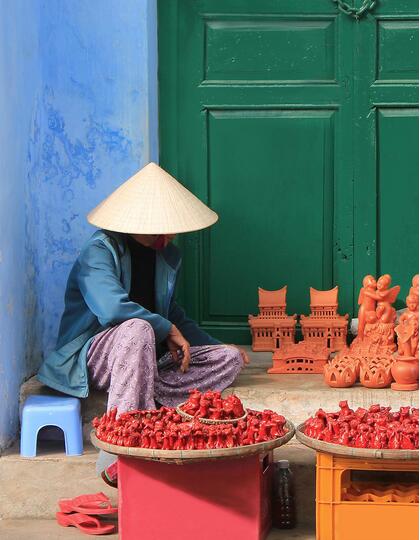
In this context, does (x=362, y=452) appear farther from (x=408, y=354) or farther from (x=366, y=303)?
(x=366, y=303)

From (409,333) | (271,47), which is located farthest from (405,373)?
(271,47)

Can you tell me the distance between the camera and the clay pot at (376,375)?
631cm

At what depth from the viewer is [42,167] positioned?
273 inches

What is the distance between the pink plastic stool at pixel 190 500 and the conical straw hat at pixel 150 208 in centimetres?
139

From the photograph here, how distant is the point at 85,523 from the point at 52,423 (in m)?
0.78

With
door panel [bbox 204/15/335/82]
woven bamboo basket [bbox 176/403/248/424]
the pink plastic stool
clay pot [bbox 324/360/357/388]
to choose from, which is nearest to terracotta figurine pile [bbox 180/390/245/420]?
woven bamboo basket [bbox 176/403/248/424]

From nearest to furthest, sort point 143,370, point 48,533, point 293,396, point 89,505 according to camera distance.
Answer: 1. point 48,533
2. point 89,505
3. point 143,370
4. point 293,396

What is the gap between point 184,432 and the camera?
5.17 meters

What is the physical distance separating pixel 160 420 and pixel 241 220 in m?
2.07

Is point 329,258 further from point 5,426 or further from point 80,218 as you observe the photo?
point 5,426

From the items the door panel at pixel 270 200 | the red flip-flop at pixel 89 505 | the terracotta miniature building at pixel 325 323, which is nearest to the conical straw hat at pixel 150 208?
the door panel at pixel 270 200

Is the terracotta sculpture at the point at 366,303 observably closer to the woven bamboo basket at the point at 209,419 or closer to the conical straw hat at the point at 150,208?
the conical straw hat at the point at 150,208

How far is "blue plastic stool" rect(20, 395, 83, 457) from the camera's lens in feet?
20.5

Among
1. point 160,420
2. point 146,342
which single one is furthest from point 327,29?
point 160,420
